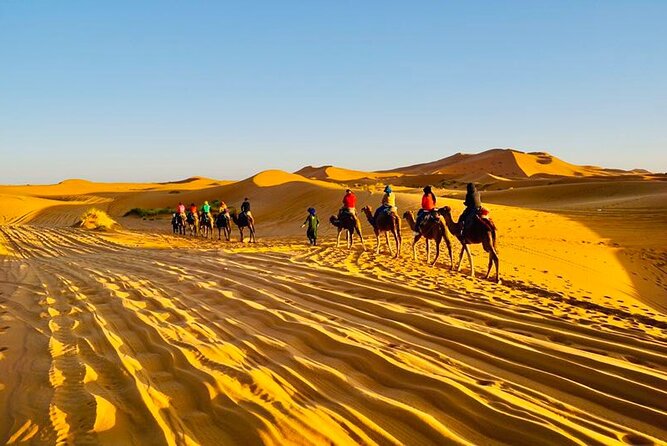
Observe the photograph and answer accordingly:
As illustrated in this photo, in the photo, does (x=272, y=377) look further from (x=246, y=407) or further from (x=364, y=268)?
(x=364, y=268)

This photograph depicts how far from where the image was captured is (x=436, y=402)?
366cm

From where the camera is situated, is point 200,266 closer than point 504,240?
Yes

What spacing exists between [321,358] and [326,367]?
29 cm

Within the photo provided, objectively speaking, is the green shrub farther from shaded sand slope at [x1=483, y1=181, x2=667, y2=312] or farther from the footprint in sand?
the footprint in sand

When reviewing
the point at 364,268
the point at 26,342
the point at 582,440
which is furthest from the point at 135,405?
the point at 364,268

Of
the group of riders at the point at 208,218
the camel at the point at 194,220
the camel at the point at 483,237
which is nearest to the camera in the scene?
the camel at the point at 483,237

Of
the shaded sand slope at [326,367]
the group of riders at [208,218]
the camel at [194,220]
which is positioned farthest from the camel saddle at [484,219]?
the camel at [194,220]

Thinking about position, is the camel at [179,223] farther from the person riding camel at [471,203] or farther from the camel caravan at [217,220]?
the person riding camel at [471,203]

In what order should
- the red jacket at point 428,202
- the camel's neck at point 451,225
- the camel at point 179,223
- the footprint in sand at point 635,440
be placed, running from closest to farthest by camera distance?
the footprint in sand at point 635,440 → the camel's neck at point 451,225 → the red jacket at point 428,202 → the camel at point 179,223

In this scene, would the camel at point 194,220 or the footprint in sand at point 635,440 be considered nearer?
the footprint in sand at point 635,440

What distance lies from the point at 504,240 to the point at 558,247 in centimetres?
196

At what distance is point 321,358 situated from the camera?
184 inches

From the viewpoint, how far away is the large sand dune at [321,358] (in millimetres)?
3301

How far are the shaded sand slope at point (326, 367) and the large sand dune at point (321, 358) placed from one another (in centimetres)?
2
